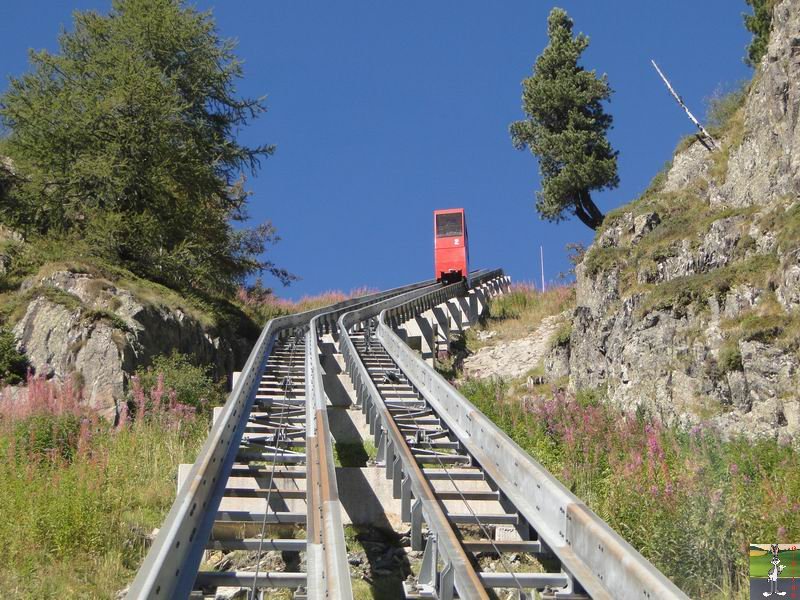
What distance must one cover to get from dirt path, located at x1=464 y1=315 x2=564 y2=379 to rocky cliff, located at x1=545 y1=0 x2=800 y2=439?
138 inches

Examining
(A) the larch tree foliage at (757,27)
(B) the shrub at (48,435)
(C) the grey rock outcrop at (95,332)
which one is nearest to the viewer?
(B) the shrub at (48,435)

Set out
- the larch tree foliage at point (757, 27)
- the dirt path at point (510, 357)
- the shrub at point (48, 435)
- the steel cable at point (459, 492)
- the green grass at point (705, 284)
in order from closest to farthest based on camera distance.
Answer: the steel cable at point (459, 492), the shrub at point (48, 435), the green grass at point (705, 284), the dirt path at point (510, 357), the larch tree foliage at point (757, 27)

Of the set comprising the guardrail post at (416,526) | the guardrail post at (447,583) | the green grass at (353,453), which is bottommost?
the guardrail post at (447,583)

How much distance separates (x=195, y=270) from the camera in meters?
26.1

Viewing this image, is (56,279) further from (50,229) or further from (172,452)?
(172,452)

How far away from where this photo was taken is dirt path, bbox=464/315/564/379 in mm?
28375

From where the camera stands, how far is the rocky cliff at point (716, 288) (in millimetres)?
14656

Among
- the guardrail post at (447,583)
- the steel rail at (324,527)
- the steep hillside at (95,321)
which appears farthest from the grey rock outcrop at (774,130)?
the guardrail post at (447,583)

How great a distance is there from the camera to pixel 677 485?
9211 millimetres

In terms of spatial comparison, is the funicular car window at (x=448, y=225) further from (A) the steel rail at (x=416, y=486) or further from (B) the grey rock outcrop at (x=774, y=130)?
(A) the steel rail at (x=416, y=486)

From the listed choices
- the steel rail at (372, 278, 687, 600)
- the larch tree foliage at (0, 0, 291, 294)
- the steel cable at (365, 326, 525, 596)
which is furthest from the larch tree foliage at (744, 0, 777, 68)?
the steel rail at (372, 278, 687, 600)

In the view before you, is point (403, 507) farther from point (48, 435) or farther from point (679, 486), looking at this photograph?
point (48, 435)

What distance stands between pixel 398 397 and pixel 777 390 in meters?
5.63
